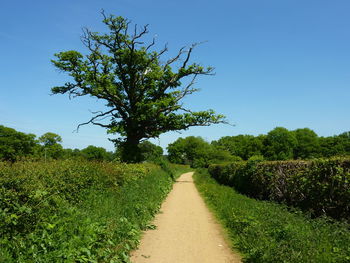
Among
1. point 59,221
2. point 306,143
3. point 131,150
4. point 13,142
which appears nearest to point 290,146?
point 306,143

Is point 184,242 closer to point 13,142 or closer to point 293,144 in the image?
point 13,142

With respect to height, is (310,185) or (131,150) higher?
(131,150)

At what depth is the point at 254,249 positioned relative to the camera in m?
6.91

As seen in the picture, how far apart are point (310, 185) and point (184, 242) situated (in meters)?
5.86

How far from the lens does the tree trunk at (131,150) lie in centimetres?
3005

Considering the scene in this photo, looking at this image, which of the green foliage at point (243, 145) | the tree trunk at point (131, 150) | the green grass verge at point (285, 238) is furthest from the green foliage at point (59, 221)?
the green foliage at point (243, 145)

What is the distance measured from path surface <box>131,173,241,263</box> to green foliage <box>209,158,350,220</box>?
12.4 feet

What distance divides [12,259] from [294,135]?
332 feet

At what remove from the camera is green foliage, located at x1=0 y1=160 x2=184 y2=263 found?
4977mm

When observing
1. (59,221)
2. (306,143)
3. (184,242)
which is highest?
(306,143)

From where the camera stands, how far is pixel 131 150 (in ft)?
99.8

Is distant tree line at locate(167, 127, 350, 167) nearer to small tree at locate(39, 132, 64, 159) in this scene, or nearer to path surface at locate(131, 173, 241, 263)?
small tree at locate(39, 132, 64, 159)

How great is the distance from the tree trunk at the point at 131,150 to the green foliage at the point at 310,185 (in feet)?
49.4

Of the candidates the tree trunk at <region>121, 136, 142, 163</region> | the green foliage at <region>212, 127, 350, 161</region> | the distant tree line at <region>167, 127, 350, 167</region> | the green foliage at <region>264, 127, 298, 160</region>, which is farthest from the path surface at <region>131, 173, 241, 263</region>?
the green foliage at <region>264, 127, 298, 160</region>
